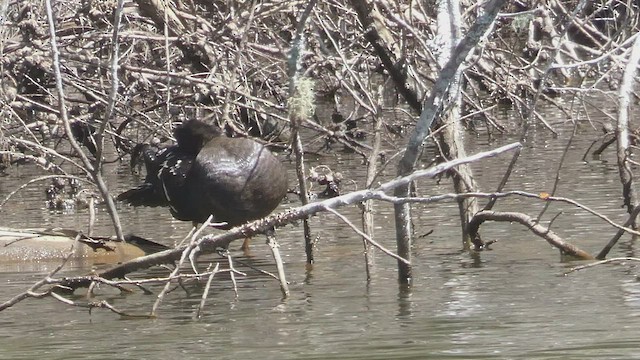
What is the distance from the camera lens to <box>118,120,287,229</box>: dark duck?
328 inches

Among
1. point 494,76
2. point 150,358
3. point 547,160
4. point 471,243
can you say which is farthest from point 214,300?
point 547,160

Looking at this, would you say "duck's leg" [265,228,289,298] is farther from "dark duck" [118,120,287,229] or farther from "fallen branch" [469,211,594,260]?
"fallen branch" [469,211,594,260]

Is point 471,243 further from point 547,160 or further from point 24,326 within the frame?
point 547,160

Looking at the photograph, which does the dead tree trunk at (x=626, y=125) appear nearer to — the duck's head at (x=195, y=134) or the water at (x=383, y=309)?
the water at (x=383, y=309)

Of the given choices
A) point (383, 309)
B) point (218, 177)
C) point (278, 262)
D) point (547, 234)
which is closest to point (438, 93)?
point (383, 309)

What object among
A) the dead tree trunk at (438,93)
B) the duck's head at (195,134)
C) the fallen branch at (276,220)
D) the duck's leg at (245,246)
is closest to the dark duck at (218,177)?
the duck's head at (195,134)

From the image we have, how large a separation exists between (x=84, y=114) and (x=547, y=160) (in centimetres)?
425

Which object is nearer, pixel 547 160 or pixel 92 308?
pixel 92 308

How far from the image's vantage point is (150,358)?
5.80m

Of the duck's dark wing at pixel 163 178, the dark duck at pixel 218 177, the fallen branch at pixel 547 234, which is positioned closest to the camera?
the fallen branch at pixel 547 234

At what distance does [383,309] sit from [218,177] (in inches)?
80.3

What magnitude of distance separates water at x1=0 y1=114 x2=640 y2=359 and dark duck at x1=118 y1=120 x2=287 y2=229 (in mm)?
336

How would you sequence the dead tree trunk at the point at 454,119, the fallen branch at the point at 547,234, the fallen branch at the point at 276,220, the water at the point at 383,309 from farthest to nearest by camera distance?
the fallen branch at the point at 547,234 → the dead tree trunk at the point at 454,119 → the water at the point at 383,309 → the fallen branch at the point at 276,220

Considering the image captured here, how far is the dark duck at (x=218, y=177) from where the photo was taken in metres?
8.34
